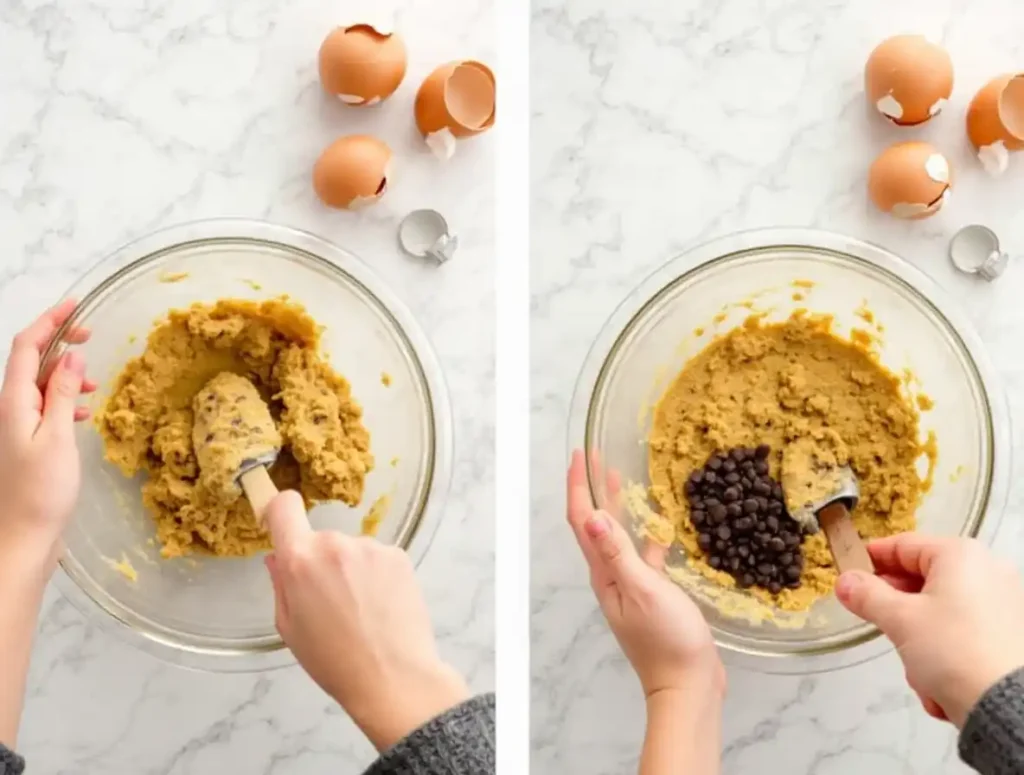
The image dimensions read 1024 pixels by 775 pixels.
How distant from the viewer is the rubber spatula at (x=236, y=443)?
75 cm

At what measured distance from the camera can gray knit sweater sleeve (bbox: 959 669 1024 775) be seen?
632mm

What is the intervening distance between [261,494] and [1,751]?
0.26 m

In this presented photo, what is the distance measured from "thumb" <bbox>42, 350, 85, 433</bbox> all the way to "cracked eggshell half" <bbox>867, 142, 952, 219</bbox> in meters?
0.68

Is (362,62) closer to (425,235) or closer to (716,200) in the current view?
(425,235)

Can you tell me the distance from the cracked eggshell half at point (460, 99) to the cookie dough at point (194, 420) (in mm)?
201

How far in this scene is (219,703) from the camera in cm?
85

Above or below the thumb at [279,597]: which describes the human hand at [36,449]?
above

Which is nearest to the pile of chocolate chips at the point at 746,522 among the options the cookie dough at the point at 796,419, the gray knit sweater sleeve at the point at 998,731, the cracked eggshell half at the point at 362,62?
the cookie dough at the point at 796,419

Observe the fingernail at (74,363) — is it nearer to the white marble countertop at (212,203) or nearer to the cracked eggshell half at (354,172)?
the white marble countertop at (212,203)

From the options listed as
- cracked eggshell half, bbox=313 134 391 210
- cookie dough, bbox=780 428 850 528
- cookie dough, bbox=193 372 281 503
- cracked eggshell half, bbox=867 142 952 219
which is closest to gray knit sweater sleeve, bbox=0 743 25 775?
cookie dough, bbox=193 372 281 503

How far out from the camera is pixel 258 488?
0.76 metres

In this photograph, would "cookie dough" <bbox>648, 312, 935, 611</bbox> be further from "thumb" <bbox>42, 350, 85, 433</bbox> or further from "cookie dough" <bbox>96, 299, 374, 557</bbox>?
"thumb" <bbox>42, 350, 85, 433</bbox>

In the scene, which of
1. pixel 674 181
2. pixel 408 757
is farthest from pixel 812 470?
pixel 408 757

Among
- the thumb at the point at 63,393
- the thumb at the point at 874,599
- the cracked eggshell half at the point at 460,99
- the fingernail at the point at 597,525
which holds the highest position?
the cracked eggshell half at the point at 460,99
